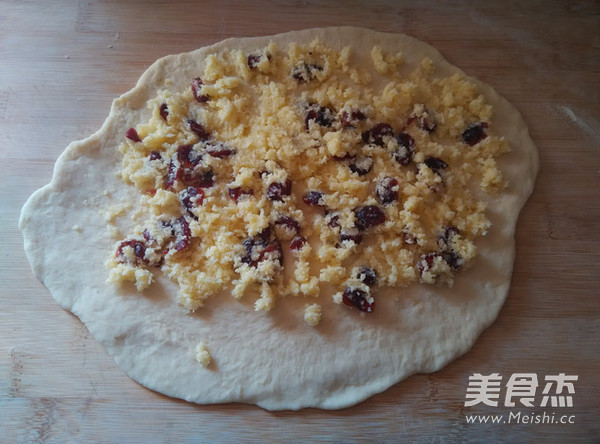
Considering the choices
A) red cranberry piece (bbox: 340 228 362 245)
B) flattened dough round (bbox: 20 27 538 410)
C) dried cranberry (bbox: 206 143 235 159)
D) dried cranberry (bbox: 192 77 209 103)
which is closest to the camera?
flattened dough round (bbox: 20 27 538 410)

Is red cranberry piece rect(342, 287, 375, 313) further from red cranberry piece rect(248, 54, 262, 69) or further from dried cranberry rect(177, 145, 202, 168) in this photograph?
red cranberry piece rect(248, 54, 262, 69)

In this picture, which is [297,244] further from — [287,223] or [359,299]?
[359,299]

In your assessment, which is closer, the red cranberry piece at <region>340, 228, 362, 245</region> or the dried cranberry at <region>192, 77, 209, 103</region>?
the red cranberry piece at <region>340, 228, 362, 245</region>

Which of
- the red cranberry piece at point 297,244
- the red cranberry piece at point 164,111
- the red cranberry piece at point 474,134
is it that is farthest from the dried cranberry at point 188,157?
the red cranberry piece at point 474,134

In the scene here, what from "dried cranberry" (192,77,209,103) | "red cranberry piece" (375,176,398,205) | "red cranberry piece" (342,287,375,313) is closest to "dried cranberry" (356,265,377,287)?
"red cranberry piece" (342,287,375,313)

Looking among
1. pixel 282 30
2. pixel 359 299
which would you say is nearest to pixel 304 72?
pixel 282 30
